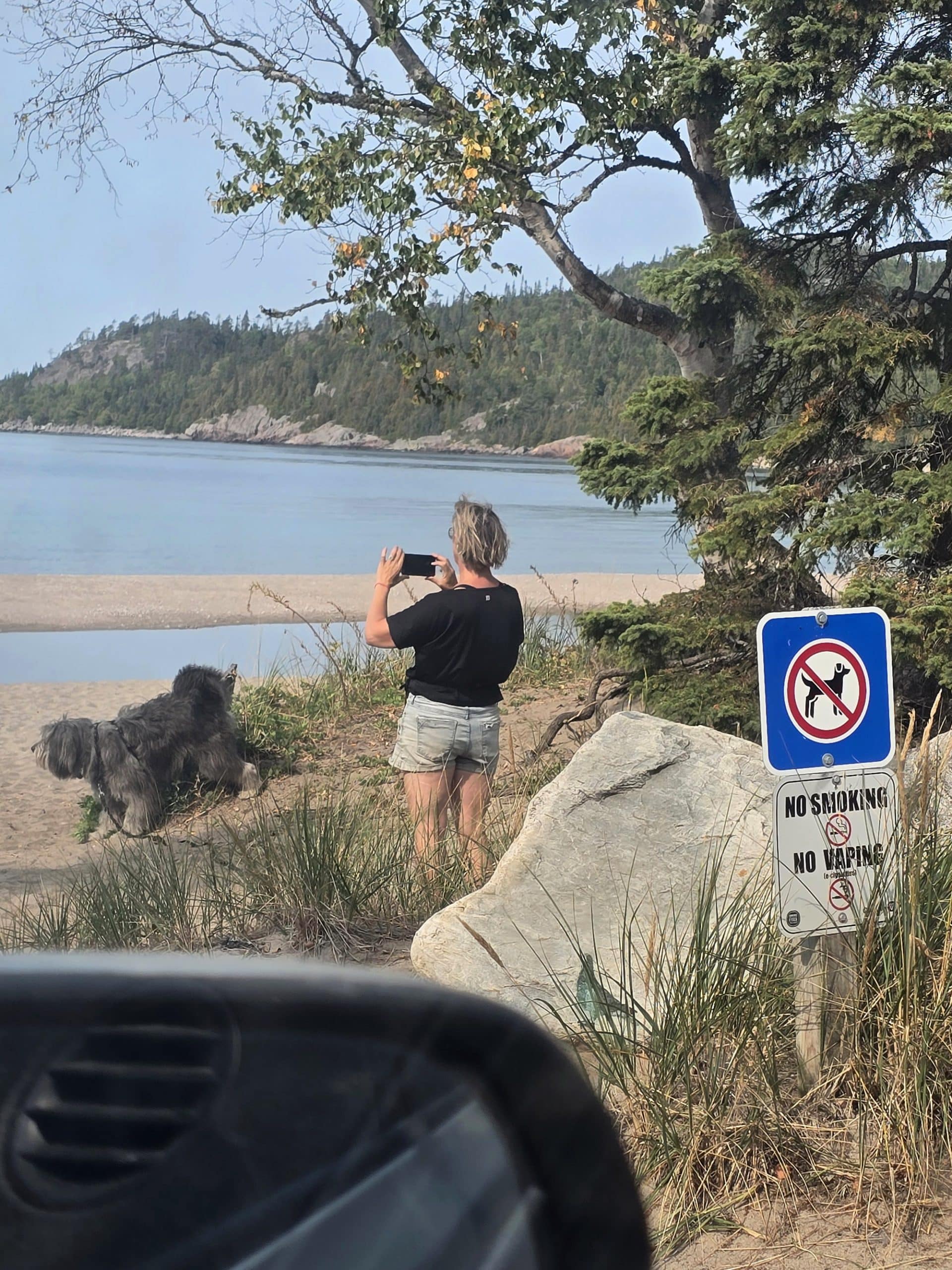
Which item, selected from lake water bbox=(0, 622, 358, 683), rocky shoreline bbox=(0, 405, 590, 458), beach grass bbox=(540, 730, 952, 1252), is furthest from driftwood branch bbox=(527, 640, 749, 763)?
rocky shoreline bbox=(0, 405, 590, 458)

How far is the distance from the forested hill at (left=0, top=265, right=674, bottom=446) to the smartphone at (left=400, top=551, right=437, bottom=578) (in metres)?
46.9

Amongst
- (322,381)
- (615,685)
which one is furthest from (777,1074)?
(322,381)

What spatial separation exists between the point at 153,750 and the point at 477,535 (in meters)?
5.20

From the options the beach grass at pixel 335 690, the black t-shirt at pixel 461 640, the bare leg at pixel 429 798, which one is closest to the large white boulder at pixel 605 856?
the black t-shirt at pixel 461 640

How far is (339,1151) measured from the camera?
3.54 feet

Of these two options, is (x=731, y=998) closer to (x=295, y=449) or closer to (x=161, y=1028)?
(x=161, y=1028)

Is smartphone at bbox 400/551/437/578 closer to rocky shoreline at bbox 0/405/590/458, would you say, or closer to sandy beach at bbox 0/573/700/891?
sandy beach at bbox 0/573/700/891

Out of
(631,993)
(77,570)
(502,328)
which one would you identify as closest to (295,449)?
(77,570)

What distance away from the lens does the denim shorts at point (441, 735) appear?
19.5 feet

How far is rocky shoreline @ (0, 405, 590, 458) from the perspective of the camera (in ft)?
413

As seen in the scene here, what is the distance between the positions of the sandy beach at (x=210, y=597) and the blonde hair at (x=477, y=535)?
1401 cm

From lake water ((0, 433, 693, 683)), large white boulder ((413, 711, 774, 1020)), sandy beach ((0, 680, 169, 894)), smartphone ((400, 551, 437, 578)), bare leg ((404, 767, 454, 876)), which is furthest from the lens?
lake water ((0, 433, 693, 683))

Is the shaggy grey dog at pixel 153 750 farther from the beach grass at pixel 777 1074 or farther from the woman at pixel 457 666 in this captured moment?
the beach grass at pixel 777 1074

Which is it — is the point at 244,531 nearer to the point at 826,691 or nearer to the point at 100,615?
the point at 100,615
